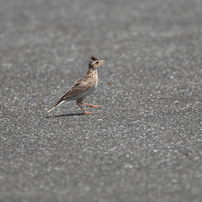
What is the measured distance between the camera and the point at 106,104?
34.2ft

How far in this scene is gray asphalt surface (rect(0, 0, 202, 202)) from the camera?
6.50 meters

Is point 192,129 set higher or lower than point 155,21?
lower

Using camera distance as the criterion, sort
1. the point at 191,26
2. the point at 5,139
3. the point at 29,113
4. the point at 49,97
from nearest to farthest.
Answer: the point at 5,139
the point at 29,113
the point at 49,97
the point at 191,26

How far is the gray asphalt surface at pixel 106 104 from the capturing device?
650 cm

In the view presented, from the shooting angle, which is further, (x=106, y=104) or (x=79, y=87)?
(x=106, y=104)

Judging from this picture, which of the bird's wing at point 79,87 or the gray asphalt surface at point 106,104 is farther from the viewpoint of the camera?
the bird's wing at point 79,87

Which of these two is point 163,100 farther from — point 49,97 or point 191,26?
point 191,26

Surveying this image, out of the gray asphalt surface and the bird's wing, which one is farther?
the bird's wing

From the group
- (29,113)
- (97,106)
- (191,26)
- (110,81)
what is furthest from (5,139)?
(191,26)

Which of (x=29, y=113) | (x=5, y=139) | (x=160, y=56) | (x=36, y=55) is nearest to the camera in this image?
(x=5, y=139)

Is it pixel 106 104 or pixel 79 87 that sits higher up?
pixel 79 87

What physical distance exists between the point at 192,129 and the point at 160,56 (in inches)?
221

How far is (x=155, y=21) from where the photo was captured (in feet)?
57.4

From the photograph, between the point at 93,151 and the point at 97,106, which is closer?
the point at 93,151
